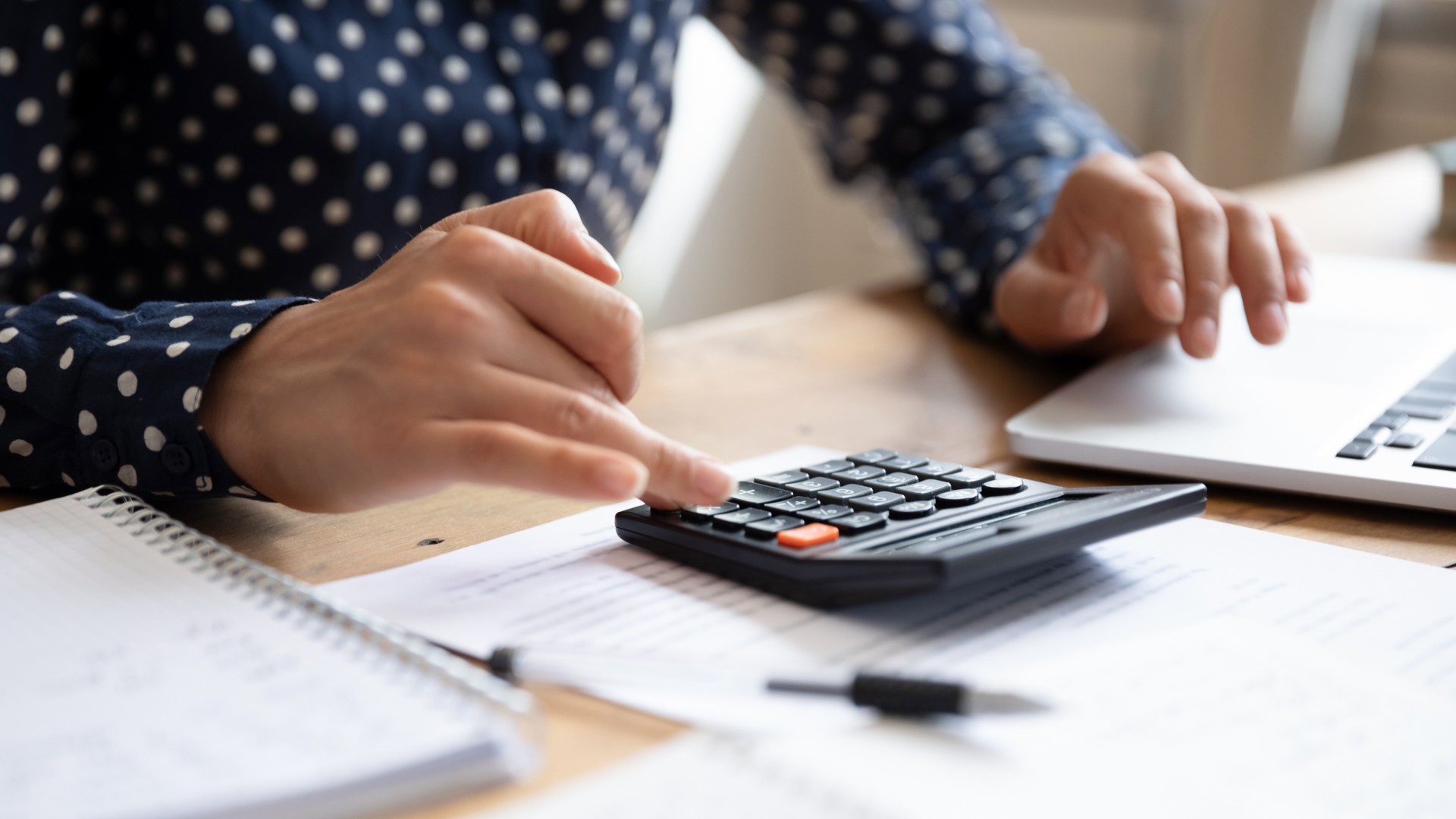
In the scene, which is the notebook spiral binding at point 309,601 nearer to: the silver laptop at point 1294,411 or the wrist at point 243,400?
the wrist at point 243,400

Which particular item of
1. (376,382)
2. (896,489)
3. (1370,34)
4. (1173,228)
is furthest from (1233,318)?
(1370,34)

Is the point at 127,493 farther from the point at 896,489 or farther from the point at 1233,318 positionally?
the point at 1233,318

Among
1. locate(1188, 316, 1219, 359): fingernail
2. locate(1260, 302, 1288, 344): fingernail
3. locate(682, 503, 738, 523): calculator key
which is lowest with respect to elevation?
locate(682, 503, 738, 523): calculator key

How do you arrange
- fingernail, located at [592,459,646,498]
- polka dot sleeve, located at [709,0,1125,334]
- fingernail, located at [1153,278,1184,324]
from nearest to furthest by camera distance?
fingernail, located at [592,459,646,498] < fingernail, located at [1153,278,1184,324] < polka dot sleeve, located at [709,0,1125,334]

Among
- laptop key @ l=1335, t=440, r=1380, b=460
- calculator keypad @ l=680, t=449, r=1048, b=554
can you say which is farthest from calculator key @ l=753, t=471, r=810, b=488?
laptop key @ l=1335, t=440, r=1380, b=460

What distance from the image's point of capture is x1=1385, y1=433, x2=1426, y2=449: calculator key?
19.9 inches

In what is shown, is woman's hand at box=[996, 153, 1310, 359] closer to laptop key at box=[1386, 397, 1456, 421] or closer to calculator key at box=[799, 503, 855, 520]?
laptop key at box=[1386, 397, 1456, 421]

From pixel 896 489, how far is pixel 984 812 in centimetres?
17

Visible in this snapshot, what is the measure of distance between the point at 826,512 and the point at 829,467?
56 millimetres

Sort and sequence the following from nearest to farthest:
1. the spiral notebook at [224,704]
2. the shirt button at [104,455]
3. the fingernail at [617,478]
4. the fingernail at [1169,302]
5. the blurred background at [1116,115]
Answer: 1. the spiral notebook at [224,704]
2. the fingernail at [617,478]
3. the shirt button at [104,455]
4. the fingernail at [1169,302]
5. the blurred background at [1116,115]

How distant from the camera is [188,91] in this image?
2.13 ft

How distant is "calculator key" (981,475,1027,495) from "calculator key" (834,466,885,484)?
4cm

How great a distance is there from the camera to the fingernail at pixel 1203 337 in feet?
2.02

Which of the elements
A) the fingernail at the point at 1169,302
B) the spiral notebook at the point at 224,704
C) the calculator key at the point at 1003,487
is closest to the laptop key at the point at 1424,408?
the fingernail at the point at 1169,302
